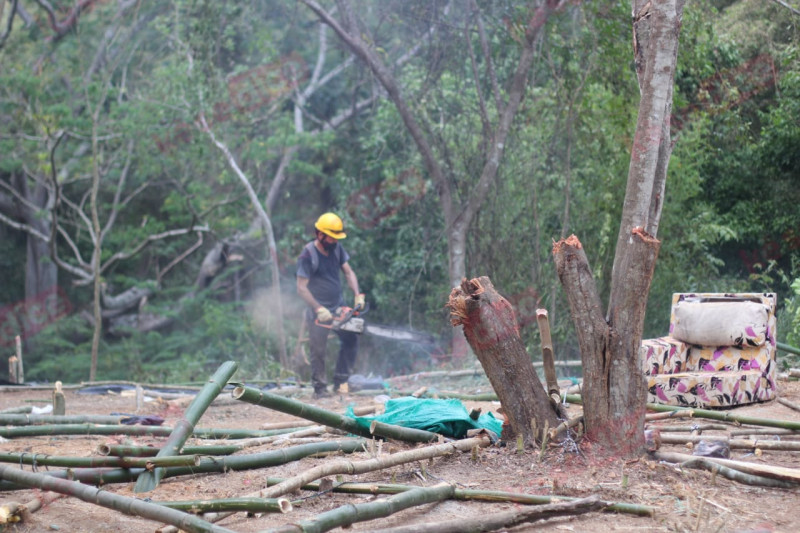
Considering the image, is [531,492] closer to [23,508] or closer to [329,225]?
[23,508]

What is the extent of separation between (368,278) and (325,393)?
24.4 feet

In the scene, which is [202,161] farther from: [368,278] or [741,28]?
[741,28]

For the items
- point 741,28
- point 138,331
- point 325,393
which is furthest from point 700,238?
point 138,331

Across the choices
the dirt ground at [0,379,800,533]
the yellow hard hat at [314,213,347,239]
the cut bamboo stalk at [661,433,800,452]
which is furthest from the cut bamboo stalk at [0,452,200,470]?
the yellow hard hat at [314,213,347,239]

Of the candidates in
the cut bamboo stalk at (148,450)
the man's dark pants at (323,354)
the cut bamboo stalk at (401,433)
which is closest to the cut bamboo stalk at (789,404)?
the cut bamboo stalk at (401,433)

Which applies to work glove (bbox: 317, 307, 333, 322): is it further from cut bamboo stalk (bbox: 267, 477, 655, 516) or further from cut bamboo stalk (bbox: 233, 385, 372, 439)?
cut bamboo stalk (bbox: 267, 477, 655, 516)

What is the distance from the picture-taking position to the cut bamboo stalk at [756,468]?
4.00 meters

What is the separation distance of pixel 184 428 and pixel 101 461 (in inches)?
17.8

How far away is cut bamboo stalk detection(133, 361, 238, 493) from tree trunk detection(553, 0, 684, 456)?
1965mm

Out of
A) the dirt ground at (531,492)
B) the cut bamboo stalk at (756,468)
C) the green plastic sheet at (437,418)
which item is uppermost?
the green plastic sheet at (437,418)

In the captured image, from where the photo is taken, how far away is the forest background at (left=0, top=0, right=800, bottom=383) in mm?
11578

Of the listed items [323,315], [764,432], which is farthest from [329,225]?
[764,432]

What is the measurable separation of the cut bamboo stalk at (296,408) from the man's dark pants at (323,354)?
3936 mm

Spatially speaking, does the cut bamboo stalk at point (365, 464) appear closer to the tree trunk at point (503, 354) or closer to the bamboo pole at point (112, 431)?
the tree trunk at point (503, 354)
